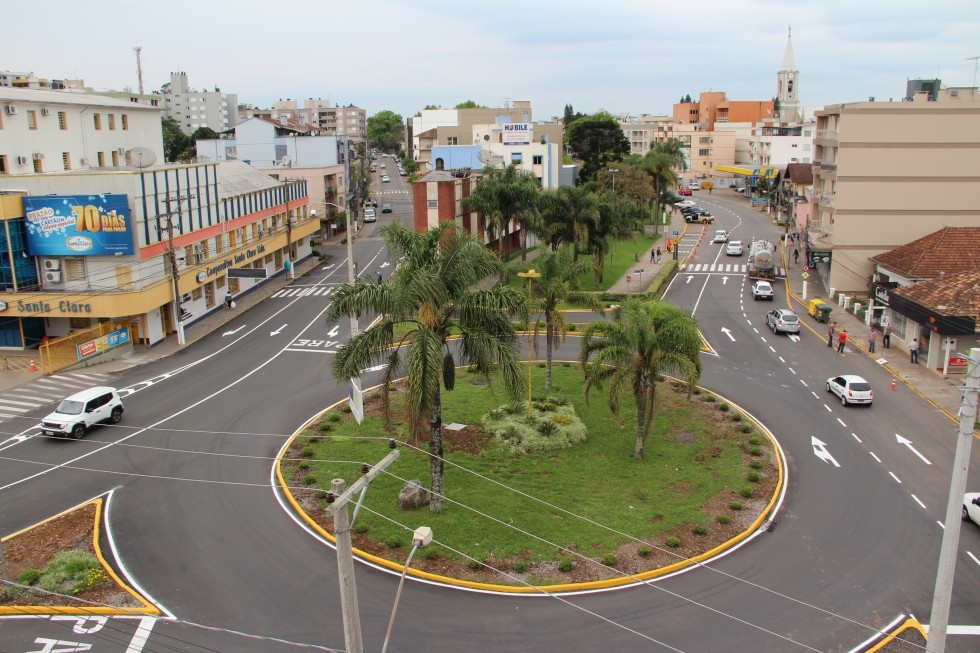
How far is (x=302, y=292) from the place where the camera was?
61000 millimetres

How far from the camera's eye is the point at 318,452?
96.2ft

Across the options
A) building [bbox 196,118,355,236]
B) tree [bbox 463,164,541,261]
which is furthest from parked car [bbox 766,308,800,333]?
building [bbox 196,118,355,236]

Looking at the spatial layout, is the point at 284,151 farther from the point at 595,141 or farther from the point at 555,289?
the point at 555,289

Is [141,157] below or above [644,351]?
above

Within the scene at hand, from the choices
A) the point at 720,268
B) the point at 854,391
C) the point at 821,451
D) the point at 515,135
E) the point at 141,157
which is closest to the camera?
the point at 821,451

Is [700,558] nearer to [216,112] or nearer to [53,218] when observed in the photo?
[53,218]

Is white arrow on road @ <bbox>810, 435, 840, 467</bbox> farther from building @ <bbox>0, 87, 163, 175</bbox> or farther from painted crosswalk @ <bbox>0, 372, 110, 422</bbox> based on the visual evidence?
building @ <bbox>0, 87, 163, 175</bbox>

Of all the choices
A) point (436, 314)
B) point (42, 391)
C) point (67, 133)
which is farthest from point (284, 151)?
point (436, 314)

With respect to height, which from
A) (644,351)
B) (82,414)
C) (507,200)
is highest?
(507,200)

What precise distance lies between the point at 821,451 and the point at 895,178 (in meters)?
32.6

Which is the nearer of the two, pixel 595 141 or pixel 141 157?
pixel 141 157

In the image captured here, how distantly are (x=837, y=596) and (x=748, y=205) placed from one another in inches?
4195

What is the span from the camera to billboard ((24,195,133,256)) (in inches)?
1678

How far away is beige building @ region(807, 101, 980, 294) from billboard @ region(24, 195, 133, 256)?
151ft
